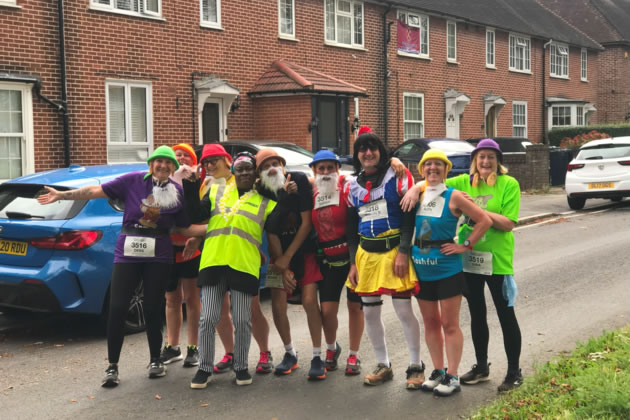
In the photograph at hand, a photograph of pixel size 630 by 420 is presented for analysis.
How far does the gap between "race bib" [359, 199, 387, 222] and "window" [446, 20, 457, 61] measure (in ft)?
73.5

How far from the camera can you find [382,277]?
5352 millimetres

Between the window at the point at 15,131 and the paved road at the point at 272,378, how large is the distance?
740 centimetres

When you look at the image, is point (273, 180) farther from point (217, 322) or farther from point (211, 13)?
point (211, 13)

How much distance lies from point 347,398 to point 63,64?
1175 cm

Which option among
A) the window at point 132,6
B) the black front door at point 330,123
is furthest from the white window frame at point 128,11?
the black front door at point 330,123

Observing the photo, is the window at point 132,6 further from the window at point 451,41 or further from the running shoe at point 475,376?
the window at point 451,41

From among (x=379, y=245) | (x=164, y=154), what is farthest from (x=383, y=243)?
→ (x=164, y=154)

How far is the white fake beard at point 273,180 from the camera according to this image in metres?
5.71

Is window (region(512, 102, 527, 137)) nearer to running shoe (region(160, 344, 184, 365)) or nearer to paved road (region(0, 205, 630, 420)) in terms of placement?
paved road (region(0, 205, 630, 420))

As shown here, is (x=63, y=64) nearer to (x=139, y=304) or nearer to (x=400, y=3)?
(x=139, y=304)

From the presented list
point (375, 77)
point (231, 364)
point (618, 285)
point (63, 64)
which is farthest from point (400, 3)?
point (231, 364)

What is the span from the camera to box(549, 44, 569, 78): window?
1348 inches

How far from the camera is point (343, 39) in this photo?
22.4 m

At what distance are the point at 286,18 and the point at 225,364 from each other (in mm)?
15668
